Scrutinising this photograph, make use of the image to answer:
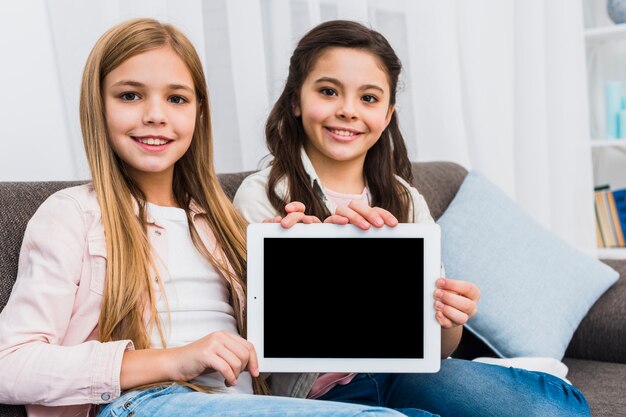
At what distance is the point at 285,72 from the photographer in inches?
77.7

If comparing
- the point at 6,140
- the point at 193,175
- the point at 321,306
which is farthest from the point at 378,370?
the point at 6,140

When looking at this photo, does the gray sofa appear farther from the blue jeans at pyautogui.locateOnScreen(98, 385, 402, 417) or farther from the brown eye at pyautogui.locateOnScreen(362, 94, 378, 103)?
the brown eye at pyautogui.locateOnScreen(362, 94, 378, 103)

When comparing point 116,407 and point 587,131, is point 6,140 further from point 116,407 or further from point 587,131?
point 587,131

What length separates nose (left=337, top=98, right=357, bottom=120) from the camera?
1.36 m

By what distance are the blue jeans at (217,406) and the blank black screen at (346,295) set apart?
0.50ft

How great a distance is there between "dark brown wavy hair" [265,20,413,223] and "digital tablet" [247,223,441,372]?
303 millimetres

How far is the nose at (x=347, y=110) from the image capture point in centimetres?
136

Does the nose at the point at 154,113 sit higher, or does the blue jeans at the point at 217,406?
the nose at the point at 154,113

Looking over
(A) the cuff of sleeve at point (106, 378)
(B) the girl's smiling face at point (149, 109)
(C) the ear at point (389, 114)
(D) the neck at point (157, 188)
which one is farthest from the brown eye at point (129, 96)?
(C) the ear at point (389, 114)

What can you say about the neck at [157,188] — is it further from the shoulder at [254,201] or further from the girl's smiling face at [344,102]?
the girl's smiling face at [344,102]

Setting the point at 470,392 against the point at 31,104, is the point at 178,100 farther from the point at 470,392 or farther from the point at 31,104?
the point at 470,392

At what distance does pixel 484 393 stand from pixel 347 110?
0.52 metres

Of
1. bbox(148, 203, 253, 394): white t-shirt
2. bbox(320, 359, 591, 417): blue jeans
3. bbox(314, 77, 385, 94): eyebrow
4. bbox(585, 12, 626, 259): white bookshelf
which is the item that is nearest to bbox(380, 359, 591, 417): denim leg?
bbox(320, 359, 591, 417): blue jeans

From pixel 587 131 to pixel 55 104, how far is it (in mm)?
1874
